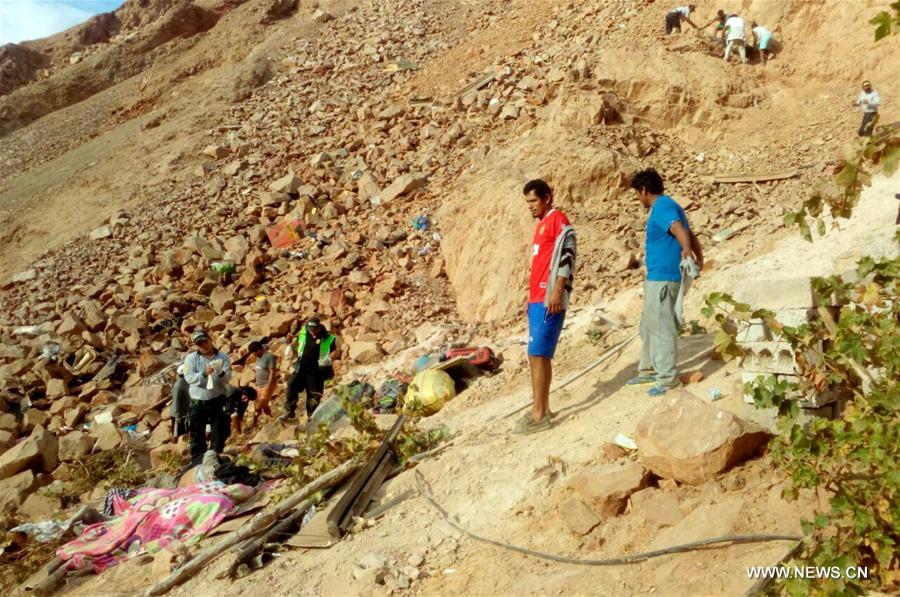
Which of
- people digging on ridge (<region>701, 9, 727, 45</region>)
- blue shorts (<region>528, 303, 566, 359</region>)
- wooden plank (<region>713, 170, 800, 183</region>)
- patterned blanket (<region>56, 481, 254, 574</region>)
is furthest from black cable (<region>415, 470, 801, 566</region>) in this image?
people digging on ridge (<region>701, 9, 727, 45</region>)

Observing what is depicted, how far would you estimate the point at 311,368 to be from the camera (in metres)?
7.37

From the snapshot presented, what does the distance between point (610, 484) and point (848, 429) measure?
108 centimetres

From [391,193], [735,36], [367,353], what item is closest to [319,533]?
[367,353]

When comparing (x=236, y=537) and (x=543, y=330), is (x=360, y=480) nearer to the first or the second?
(x=236, y=537)

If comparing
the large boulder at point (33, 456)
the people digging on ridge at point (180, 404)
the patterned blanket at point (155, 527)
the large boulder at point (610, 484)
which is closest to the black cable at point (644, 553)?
the large boulder at point (610, 484)

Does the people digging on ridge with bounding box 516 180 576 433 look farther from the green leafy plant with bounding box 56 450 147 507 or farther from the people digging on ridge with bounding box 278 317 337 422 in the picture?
the green leafy plant with bounding box 56 450 147 507

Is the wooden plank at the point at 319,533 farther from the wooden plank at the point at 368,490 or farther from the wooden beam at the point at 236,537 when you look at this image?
the wooden beam at the point at 236,537

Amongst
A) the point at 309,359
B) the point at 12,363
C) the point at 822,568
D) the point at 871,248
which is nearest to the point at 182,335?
the point at 12,363

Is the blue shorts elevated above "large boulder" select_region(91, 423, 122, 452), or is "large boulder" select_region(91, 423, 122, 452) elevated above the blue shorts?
the blue shorts

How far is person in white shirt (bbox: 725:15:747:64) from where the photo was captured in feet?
34.9

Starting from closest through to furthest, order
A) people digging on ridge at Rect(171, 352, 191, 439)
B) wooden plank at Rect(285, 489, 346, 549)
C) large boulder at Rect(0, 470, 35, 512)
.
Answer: wooden plank at Rect(285, 489, 346, 549) < people digging on ridge at Rect(171, 352, 191, 439) < large boulder at Rect(0, 470, 35, 512)

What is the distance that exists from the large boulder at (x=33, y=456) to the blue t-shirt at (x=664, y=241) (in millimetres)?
6277

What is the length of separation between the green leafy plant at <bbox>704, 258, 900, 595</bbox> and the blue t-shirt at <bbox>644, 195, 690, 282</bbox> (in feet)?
4.03

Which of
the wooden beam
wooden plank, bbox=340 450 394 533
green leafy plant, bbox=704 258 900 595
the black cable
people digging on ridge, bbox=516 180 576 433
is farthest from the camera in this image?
people digging on ridge, bbox=516 180 576 433
